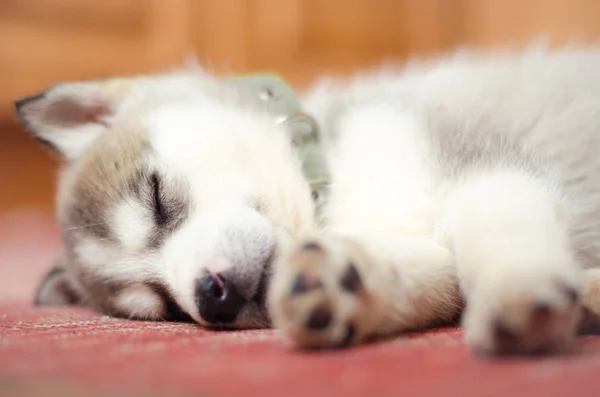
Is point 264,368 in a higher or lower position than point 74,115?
lower

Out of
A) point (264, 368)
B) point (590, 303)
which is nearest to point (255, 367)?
point (264, 368)

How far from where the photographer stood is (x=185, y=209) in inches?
57.8

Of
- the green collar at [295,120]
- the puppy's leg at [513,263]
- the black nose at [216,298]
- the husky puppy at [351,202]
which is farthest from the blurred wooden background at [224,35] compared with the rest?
the puppy's leg at [513,263]

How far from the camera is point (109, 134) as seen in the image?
5.76 feet

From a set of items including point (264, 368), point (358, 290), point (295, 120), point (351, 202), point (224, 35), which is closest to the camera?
point (264, 368)

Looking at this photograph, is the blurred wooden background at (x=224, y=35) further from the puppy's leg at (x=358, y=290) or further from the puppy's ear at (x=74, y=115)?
the puppy's leg at (x=358, y=290)

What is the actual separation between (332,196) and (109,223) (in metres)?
0.50

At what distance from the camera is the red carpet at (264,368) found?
730 millimetres

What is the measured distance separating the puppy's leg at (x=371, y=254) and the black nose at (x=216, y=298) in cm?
23

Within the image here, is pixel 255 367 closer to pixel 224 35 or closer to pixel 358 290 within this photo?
pixel 358 290

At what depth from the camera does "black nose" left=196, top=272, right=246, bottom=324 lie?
4.18ft

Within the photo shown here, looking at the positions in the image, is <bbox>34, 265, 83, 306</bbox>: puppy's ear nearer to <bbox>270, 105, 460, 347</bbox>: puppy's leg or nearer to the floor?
the floor

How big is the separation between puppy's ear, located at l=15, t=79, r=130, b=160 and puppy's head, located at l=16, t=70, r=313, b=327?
0.18 ft

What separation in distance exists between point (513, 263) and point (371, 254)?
0.21m
